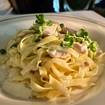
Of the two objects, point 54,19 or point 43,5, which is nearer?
point 54,19

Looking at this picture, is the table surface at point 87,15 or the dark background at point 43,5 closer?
the table surface at point 87,15

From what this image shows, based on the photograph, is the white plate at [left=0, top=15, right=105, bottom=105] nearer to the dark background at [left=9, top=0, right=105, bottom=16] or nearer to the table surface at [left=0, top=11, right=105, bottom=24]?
the table surface at [left=0, top=11, right=105, bottom=24]

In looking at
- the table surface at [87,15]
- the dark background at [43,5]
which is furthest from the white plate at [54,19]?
the dark background at [43,5]

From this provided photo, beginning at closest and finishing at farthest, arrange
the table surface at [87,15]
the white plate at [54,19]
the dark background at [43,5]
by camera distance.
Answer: the white plate at [54,19] → the table surface at [87,15] → the dark background at [43,5]

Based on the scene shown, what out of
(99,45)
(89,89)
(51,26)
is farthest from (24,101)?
(99,45)

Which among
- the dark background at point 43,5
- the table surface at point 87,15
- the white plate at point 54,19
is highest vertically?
the dark background at point 43,5

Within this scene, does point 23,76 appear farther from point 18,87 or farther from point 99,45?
point 99,45

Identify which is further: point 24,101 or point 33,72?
point 33,72

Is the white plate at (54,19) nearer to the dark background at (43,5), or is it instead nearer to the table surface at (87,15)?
the table surface at (87,15)

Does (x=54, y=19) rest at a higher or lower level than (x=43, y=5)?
lower

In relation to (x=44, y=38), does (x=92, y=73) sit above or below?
below

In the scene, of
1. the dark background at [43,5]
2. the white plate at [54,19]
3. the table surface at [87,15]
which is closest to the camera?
the white plate at [54,19]
